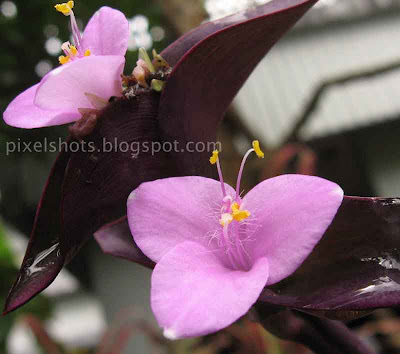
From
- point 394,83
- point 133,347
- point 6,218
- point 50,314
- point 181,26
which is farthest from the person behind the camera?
point 50,314

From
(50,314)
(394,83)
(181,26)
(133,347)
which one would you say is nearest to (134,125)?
(181,26)

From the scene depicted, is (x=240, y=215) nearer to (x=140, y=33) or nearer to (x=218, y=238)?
(x=218, y=238)

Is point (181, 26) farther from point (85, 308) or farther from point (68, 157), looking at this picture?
point (85, 308)

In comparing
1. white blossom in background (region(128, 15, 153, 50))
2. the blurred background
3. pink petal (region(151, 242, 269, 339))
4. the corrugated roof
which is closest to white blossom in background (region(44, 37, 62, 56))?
the blurred background

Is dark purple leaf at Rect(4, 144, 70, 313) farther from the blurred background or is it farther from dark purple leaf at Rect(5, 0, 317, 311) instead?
the blurred background

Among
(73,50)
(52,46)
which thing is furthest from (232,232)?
(52,46)

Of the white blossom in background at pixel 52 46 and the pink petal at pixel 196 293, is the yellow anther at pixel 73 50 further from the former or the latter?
the white blossom in background at pixel 52 46

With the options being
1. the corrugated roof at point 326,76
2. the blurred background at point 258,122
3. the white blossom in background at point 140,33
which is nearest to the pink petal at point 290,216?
the blurred background at point 258,122
